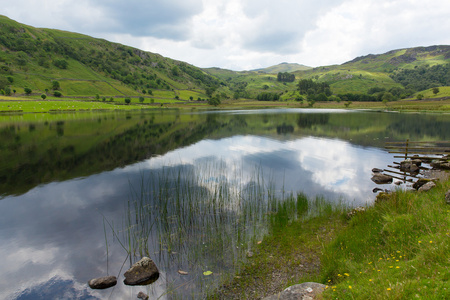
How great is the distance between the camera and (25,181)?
2030 cm

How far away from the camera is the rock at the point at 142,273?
862 centimetres

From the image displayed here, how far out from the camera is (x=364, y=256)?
7.60 metres

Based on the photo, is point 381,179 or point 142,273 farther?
point 381,179

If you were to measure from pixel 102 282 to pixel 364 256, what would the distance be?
9.14 meters

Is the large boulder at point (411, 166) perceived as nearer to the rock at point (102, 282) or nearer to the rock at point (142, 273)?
the rock at point (142, 273)

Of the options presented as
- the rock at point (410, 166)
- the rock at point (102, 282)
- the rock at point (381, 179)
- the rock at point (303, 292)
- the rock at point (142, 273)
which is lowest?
the rock at point (102, 282)

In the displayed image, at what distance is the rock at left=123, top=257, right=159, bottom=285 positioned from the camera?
339 inches

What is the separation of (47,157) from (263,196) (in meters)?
27.1

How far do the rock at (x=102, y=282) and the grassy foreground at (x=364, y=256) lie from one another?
13.2 feet

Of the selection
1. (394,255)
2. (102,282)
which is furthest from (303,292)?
(102,282)

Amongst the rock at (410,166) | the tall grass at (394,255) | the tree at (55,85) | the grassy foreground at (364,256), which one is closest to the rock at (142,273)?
the grassy foreground at (364,256)

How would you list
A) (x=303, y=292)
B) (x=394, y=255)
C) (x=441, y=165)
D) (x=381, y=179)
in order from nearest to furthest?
(x=303, y=292) < (x=394, y=255) < (x=381, y=179) < (x=441, y=165)

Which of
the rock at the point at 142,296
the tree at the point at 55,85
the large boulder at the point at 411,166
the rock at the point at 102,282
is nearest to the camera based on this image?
the rock at the point at 142,296

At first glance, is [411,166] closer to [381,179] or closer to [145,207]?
[381,179]
